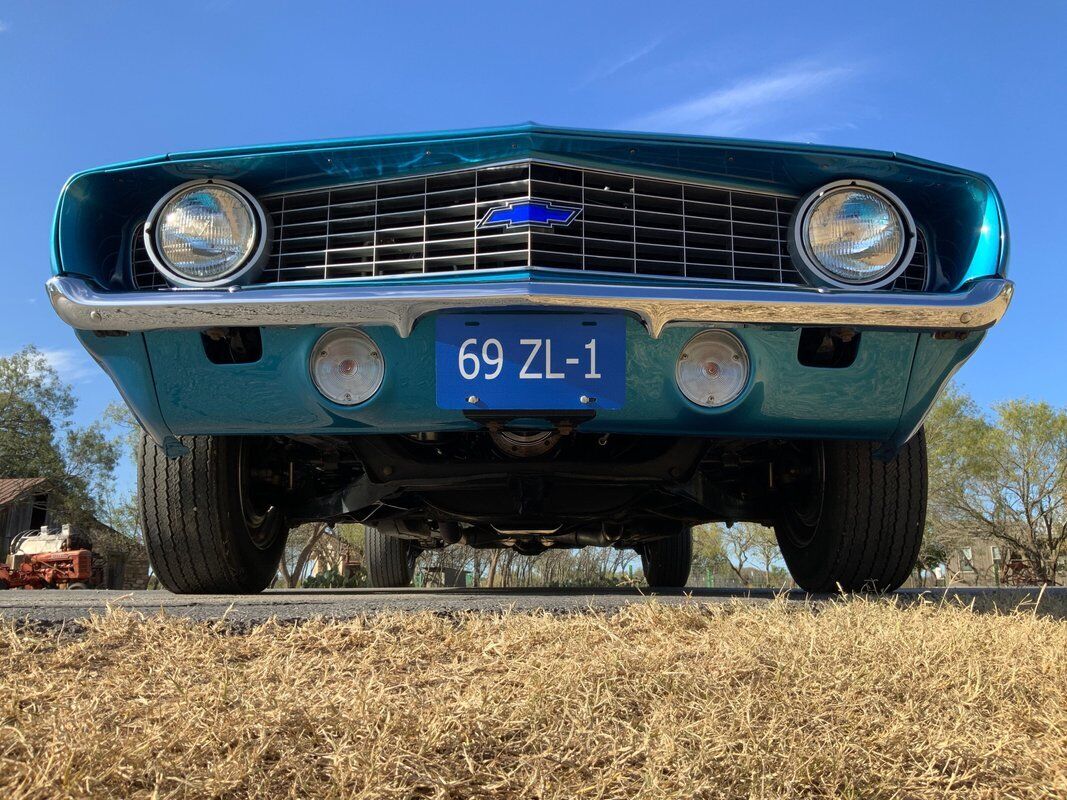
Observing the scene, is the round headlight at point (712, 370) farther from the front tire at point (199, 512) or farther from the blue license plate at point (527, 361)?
the front tire at point (199, 512)

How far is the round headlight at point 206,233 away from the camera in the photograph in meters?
2.67

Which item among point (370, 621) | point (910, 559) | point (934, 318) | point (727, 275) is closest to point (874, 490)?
point (910, 559)

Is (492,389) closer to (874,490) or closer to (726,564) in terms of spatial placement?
(874,490)

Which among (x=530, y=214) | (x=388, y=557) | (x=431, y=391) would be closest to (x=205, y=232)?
(x=431, y=391)

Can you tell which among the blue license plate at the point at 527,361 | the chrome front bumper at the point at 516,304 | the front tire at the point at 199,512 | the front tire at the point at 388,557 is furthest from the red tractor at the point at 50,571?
the blue license plate at the point at 527,361

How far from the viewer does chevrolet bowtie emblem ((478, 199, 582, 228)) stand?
2.61m

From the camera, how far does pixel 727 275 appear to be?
274cm

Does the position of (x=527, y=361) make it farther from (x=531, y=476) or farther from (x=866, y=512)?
(x=866, y=512)

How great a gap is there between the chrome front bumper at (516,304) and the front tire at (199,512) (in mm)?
568

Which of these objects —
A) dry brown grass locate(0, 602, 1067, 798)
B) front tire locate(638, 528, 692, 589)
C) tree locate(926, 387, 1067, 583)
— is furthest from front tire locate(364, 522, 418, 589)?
tree locate(926, 387, 1067, 583)

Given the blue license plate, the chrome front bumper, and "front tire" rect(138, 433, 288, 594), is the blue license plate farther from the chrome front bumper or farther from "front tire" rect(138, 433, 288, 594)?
"front tire" rect(138, 433, 288, 594)

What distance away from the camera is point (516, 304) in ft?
8.03

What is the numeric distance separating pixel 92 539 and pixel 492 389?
32.0m

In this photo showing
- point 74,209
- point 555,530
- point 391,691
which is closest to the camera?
point 391,691
